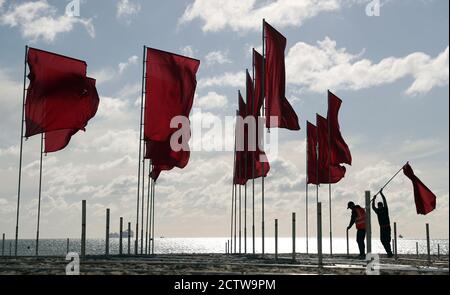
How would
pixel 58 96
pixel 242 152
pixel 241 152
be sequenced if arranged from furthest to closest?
pixel 242 152 → pixel 241 152 → pixel 58 96

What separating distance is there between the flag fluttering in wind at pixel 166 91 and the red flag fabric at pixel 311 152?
11.4m

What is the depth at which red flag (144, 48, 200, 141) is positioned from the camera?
33.7 meters

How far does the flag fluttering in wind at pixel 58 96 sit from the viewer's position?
107 feet

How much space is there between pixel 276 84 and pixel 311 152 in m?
11.1

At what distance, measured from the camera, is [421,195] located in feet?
105

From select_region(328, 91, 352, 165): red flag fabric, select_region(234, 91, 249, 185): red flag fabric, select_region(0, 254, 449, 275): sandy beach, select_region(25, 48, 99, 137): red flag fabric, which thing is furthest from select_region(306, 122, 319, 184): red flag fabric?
select_region(0, 254, 449, 275): sandy beach

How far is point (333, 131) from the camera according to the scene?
38531 mm

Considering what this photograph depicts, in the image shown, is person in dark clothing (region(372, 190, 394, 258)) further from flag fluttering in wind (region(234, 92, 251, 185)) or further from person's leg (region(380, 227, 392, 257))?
flag fluttering in wind (region(234, 92, 251, 185))

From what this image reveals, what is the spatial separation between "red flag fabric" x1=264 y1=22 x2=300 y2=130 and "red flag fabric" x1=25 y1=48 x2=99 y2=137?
8623 mm

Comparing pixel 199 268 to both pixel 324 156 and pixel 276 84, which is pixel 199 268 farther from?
pixel 324 156

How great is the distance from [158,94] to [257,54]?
5.68 meters

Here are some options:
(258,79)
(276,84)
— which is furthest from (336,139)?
(276,84)
